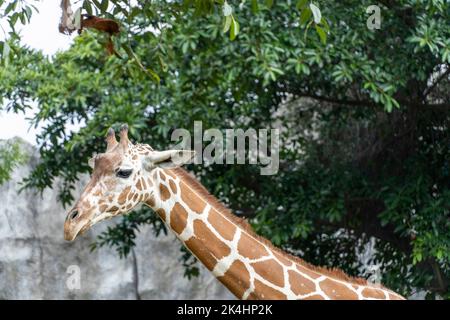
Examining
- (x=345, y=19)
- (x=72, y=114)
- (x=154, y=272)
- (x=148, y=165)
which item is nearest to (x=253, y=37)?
(x=345, y=19)

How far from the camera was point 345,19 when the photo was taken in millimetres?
8398

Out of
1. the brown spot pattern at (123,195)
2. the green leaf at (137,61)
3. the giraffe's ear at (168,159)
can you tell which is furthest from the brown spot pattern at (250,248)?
the green leaf at (137,61)

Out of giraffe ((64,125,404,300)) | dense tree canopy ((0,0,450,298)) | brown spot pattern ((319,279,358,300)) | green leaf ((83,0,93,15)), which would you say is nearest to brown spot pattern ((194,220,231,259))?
giraffe ((64,125,404,300))

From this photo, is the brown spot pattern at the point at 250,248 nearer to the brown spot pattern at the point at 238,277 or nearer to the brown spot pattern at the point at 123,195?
the brown spot pattern at the point at 238,277

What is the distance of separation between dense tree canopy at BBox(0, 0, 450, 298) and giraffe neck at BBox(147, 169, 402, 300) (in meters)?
2.71

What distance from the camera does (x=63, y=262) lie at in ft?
40.3

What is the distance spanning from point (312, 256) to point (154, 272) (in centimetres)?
313

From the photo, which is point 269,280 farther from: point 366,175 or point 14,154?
point 14,154

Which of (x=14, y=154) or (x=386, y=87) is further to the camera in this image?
(x=14, y=154)

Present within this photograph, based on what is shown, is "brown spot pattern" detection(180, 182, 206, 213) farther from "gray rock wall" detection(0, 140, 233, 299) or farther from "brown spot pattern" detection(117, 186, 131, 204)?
"gray rock wall" detection(0, 140, 233, 299)

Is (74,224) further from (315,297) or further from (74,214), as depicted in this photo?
(315,297)

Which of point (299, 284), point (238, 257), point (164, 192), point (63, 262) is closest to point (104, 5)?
point (164, 192)

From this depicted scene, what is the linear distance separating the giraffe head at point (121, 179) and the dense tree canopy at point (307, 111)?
2683 mm

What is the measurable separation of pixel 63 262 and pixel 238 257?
23.7 ft
